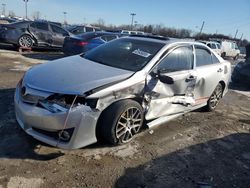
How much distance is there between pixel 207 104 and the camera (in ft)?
20.7

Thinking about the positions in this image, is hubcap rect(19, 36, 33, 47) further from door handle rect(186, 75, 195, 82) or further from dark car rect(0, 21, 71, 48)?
door handle rect(186, 75, 195, 82)

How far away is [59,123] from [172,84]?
6.73ft

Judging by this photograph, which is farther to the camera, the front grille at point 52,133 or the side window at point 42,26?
the side window at point 42,26

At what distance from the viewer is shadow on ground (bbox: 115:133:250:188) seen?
3.50 meters

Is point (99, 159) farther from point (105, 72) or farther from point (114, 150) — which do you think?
point (105, 72)

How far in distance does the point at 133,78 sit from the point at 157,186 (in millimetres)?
1526

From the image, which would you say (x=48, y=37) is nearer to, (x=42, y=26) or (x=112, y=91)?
(x=42, y=26)

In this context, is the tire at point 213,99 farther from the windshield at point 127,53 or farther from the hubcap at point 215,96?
the windshield at point 127,53

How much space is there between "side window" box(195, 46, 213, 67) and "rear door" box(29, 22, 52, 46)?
9.70m

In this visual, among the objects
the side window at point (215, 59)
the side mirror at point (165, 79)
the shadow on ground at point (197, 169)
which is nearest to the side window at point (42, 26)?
the side window at point (215, 59)

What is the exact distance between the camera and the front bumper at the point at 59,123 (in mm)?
3502

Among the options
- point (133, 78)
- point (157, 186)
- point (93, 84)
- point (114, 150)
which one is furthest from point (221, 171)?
point (93, 84)

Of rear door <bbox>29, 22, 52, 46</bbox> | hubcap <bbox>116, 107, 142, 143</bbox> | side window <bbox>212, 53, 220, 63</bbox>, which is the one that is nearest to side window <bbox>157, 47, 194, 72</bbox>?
hubcap <bbox>116, 107, 142, 143</bbox>

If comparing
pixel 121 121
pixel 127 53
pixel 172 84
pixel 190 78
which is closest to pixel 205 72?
pixel 190 78
